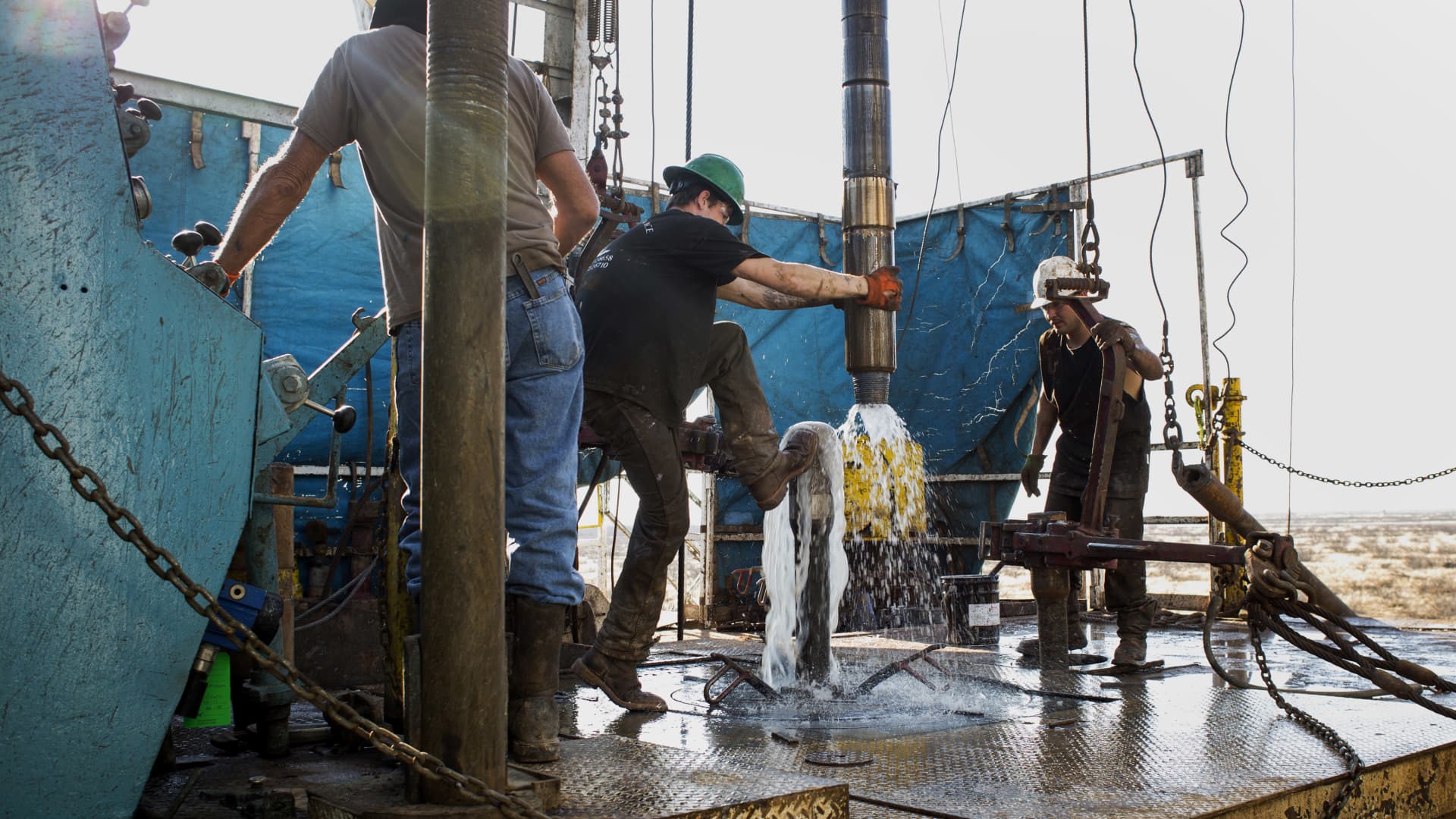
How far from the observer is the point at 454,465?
1.67 m

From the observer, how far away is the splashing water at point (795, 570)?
4.20 m

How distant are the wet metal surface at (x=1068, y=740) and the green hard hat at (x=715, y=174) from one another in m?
1.86

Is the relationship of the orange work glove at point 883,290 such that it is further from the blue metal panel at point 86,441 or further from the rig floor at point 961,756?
the blue metal panel at point 86,441

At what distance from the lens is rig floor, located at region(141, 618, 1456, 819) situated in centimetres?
201

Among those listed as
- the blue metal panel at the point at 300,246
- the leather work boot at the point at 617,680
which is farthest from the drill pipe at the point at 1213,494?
the blue metal panel at the point at 300,246

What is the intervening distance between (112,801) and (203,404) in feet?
2.41

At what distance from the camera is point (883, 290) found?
14.8 ft

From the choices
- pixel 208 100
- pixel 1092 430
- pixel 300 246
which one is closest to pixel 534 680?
pixel 1092 430

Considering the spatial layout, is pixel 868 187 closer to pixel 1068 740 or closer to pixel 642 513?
pixel 642 513

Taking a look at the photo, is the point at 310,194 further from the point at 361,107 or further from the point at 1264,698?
the point at 1264,698

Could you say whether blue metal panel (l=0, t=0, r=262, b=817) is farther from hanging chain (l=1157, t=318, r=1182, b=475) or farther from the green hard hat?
hanging chain (l=1157, t=318, r=1182, b=475)

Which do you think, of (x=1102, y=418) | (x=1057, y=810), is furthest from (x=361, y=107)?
(x=1102, y=418)

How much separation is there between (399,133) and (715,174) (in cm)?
176

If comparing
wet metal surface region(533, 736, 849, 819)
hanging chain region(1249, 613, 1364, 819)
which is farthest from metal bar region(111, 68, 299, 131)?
hanging chain region(1249, 613, 1364, 819)
